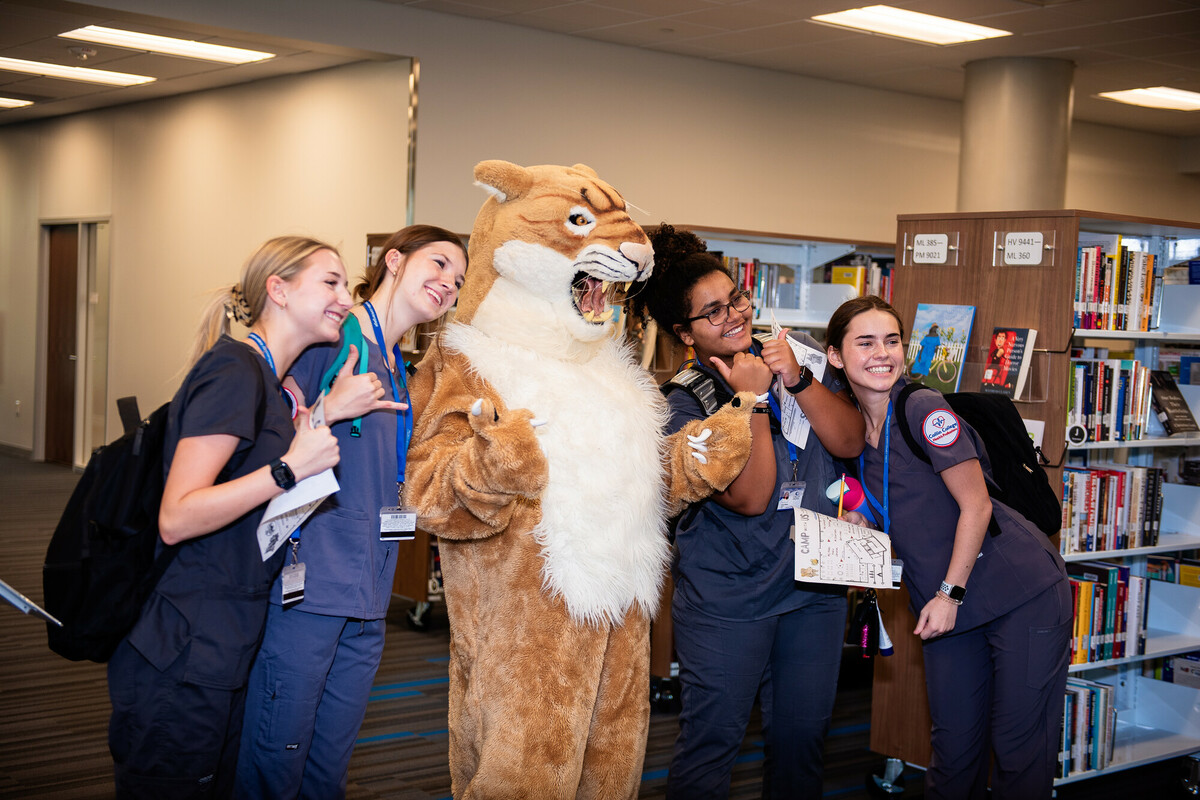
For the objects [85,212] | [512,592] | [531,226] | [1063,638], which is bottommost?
[1063,638]

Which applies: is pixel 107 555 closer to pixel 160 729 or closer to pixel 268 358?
pixel 160 729

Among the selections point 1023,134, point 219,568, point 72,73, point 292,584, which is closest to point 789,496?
point 292,584

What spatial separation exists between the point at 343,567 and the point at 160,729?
446mm

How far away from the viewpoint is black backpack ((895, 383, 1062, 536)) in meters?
2.75

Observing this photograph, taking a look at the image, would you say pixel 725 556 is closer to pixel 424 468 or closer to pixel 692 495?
pixel 692 495

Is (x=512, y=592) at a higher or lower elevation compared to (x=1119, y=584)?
higher

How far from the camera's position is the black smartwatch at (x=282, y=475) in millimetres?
1854

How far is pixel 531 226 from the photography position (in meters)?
2.15

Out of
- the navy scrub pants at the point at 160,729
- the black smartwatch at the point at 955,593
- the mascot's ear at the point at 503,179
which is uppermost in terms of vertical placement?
the mascot's ear at the point at 503,179

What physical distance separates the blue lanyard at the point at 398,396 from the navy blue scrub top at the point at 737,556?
1.93 feet

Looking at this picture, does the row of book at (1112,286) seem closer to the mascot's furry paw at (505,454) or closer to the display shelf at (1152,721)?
the display shelf at (1152,721)

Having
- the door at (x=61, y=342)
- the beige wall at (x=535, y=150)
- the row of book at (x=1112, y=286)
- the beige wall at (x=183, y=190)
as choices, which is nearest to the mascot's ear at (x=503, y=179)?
the row of book at (x=1112, y=286)


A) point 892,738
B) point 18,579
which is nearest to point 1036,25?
point 892,738

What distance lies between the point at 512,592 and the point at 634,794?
1.65 ft
